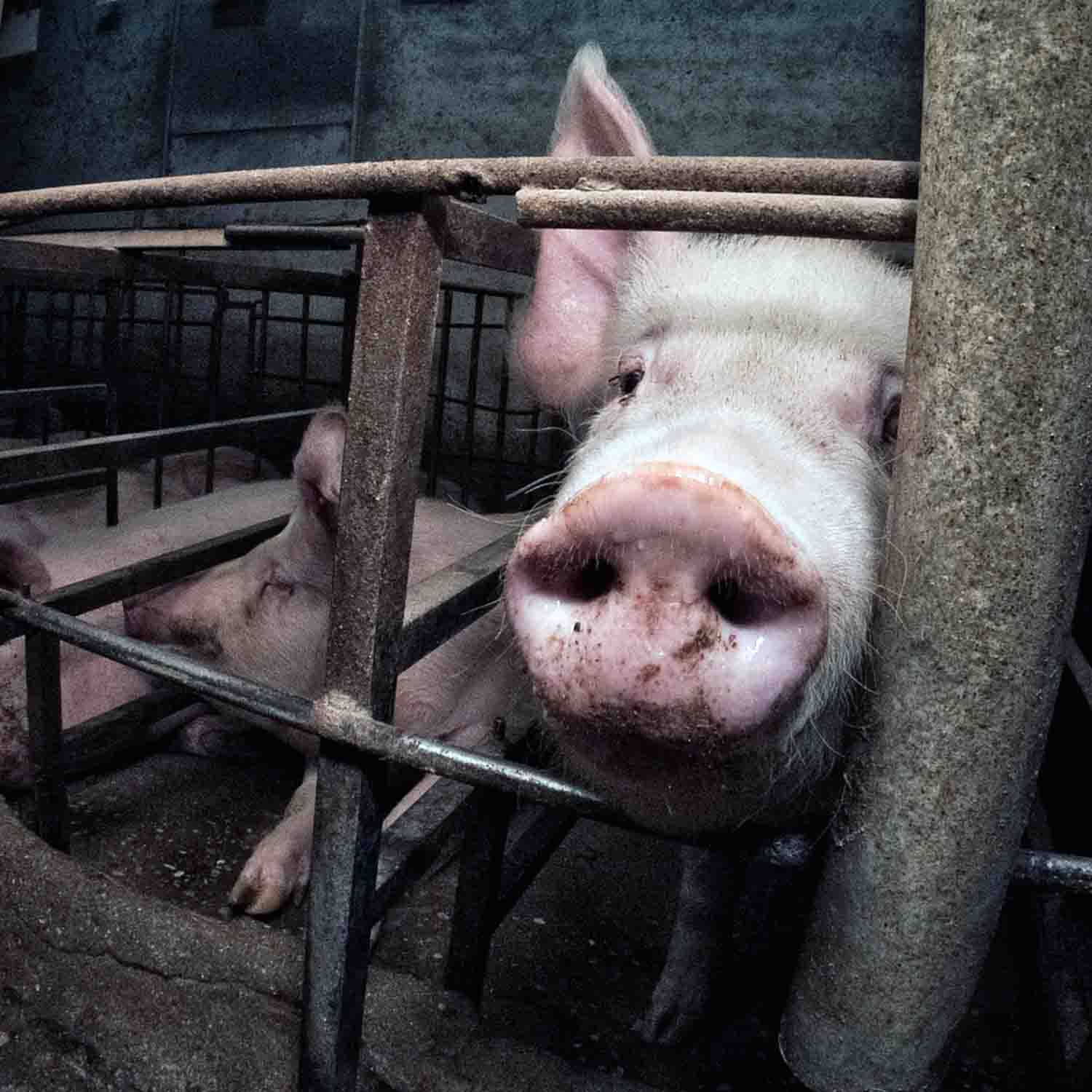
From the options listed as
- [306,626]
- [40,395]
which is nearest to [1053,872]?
[306,626]

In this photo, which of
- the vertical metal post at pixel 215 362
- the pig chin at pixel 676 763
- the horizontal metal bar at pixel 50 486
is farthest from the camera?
the vertical metal post at pixel 215 362

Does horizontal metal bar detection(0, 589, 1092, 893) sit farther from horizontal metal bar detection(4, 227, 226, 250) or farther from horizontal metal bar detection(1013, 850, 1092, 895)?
horizontal metal bar detection(4, 227, 226, 250)

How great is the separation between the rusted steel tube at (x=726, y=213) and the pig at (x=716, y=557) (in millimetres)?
224

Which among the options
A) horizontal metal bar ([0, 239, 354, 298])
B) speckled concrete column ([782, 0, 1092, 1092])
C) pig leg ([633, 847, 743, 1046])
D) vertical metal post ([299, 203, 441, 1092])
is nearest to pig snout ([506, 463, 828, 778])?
speckled concrete column ([782, 0, 1092, 1092])

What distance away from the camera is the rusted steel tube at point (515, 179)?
0.95m

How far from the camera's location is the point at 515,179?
1095 millimetres

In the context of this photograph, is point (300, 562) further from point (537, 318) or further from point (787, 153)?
point (787, 153)

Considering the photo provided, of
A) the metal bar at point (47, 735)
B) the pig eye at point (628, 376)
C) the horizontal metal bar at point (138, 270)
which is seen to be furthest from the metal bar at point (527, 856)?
the horizontal metal bar at point (138, 270)

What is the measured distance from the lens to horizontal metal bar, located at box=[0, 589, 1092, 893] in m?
0.94

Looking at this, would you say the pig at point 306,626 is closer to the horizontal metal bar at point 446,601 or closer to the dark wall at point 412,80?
the horizontal metal bar at point 446,601

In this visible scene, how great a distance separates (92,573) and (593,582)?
2.45m

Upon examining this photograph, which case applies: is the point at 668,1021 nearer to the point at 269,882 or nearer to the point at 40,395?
the point at 269,882

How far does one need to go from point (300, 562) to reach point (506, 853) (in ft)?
4.24

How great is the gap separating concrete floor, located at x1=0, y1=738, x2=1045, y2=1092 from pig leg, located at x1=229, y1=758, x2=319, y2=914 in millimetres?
42
